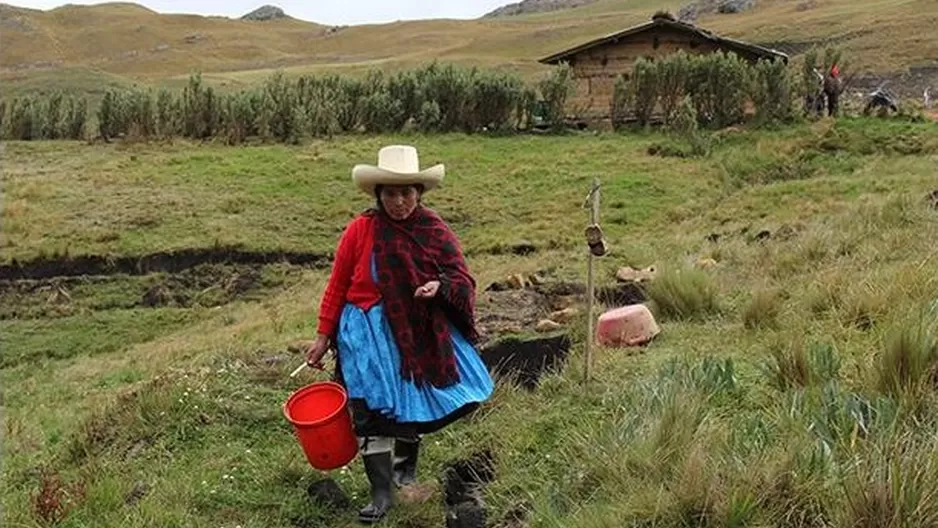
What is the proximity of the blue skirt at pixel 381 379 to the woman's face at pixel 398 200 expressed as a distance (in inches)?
17.3

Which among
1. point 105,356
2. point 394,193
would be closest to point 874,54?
point 105,356

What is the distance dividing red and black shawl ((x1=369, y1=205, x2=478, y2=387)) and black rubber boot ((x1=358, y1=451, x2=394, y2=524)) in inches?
14.7

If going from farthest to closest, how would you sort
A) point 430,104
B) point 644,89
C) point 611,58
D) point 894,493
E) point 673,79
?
point 611,58 → point 644,89 → point 673,79 → point 430,104 → point 894,493

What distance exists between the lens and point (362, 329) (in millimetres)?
4500

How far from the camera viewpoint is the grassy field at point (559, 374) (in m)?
3.29

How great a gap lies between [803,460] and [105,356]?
954 cm

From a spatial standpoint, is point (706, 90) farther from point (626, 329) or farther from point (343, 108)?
point (626, 329)

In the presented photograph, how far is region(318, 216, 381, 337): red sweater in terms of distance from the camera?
179 inches

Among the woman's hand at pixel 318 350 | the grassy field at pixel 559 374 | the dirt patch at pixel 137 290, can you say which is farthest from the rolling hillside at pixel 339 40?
the woman's hand at pixel 318 350

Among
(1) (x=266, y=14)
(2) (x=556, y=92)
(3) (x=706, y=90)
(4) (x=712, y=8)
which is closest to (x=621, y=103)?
(2) (x=556, y=92)

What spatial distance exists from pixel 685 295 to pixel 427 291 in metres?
3.29

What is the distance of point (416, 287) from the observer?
4496 mm

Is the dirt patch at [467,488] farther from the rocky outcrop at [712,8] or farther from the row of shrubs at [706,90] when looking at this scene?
the rocky outcrop at [712,8]

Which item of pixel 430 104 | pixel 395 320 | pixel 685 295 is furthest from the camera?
pixel 430 104
